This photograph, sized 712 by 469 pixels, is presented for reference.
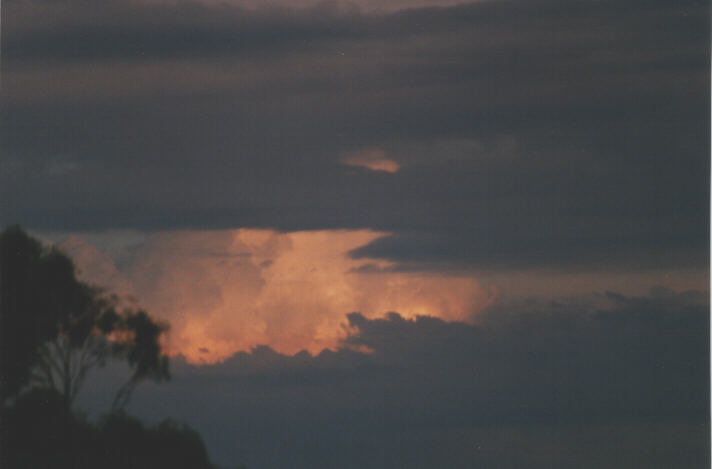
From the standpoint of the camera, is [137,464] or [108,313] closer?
[137,464]

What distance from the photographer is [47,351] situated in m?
37.7

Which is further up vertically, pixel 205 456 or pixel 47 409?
pixel 47 409

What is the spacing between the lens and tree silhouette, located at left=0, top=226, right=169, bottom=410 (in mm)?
36906

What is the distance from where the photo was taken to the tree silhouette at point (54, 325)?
36.9m

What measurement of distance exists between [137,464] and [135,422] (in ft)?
4.59

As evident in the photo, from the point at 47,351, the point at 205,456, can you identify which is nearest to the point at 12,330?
the point at 47,351

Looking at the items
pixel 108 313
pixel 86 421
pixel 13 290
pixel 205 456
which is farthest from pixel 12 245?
pixel 205 456

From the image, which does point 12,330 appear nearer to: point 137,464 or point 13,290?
point 13,290

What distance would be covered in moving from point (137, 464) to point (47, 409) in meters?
3.49

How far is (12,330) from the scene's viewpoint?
37.2 metres

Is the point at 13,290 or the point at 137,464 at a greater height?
the point at 13,290

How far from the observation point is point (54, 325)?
3825 cm

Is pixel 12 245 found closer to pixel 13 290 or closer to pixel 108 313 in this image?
pixel 13 290

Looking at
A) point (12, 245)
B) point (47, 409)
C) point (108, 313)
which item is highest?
point (12, 245)
